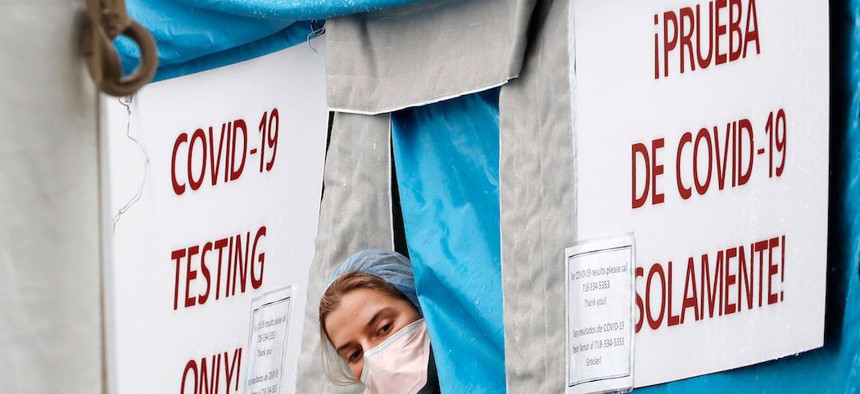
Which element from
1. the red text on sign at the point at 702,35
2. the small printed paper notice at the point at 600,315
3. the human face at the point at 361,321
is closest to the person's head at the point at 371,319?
the human face at the point at 361,321

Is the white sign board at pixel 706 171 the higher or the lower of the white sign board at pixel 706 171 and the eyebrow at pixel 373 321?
the higher

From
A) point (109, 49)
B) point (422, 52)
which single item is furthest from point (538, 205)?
point (109, 49)

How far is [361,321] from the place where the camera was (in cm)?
323

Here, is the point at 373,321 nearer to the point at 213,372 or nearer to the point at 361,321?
the point at 361,321

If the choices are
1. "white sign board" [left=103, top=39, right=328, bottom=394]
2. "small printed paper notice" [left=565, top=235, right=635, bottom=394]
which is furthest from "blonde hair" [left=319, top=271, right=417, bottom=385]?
"small printed paper notice" [left=565, top=235, right=635, bottom=394]

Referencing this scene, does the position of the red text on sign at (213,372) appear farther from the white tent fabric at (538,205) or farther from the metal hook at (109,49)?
the metal hook at (109,49)

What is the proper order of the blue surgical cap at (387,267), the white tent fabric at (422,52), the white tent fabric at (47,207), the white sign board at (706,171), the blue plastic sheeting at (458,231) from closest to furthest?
the white tent fabric at (47,207), the white sign board at (706,171), the white tent fabric at (422,52), the blue plastic sheeting at (458,231), the blue surgical cap at (387,267)

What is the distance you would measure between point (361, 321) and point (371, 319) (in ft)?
0.08

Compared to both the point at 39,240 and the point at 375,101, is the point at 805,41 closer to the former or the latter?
the point at 375,101

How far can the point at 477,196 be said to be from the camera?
3002mm

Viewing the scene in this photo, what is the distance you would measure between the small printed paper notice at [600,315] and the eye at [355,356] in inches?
26.0

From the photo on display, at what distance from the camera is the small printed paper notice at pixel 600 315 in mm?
2734

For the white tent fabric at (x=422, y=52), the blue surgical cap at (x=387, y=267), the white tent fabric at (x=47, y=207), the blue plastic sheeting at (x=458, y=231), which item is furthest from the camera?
the blue surgical cap at (x=387, y=267)

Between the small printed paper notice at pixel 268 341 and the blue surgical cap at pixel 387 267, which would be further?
the small printed paper notice at pixel 268 341
